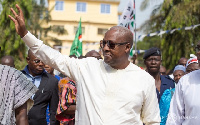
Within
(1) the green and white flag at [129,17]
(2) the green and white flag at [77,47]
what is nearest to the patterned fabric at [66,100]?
(1) the green and white flag at [129,17]

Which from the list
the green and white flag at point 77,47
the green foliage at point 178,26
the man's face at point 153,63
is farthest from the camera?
the green foliage at point 178,26

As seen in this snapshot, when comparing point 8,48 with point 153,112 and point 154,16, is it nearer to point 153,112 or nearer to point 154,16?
point 154,16

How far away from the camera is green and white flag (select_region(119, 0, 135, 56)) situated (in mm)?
8499

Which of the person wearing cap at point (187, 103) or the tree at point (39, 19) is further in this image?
the tree at point (39, 19)

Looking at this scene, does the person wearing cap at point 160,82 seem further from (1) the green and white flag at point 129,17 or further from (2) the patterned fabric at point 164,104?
(1) the green and white flag at point 129,17

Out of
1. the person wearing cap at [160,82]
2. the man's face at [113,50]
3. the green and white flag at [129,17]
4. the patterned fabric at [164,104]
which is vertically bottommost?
the patterned fabric at [164,104]

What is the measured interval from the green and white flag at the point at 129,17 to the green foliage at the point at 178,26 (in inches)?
306

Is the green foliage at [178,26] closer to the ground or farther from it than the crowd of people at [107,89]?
farther from it

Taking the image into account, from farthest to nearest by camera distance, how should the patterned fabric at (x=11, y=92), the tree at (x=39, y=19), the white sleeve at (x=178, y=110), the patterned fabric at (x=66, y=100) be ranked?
the tree at (x=39, y=19) < the patterned fabric at (x=66, y=100) < the white sleeve at (x=178, y=110) < the patterned fabric at (x=11, y=92)

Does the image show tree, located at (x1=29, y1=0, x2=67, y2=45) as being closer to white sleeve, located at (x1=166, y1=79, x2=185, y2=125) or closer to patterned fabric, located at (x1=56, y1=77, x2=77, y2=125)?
patterned fabric, located at (x1=56, y1=77, x2=77, y2=125)

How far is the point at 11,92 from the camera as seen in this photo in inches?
125

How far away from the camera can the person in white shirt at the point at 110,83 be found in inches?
133

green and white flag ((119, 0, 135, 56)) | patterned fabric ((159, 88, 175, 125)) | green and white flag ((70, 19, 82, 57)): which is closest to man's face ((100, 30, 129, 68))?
patterned fabric ((159, 88, 175, 125))

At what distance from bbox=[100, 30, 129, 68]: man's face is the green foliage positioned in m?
13.0
